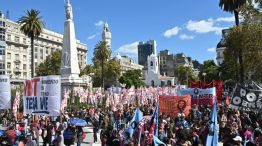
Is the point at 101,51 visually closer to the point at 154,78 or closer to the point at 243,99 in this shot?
the point at 243,99

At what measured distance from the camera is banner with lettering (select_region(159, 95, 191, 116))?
22.2 metres

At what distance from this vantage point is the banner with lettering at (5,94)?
764 inches

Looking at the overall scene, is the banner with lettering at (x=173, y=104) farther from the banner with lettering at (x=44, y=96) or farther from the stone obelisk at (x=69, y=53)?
the stone obelisk at (x=69, y=53)

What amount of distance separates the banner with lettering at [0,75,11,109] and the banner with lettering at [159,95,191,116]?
302 inches

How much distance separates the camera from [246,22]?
3070cm

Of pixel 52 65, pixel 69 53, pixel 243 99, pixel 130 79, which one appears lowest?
pixel 243 99

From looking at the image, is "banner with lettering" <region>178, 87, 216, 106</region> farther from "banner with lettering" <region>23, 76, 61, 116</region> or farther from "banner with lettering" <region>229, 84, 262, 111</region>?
"banner with lettering" <region>23, 76, 61, 116</region>

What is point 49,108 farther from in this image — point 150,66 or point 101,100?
point 150,66

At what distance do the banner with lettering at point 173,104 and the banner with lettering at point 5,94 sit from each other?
7677 mm

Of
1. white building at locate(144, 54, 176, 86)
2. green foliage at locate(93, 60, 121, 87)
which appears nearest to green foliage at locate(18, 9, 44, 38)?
green foliage at locate(93, 60, 121, 87)

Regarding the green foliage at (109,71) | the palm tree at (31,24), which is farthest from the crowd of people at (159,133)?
the green foliage at (109,71)

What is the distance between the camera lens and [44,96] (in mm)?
16516

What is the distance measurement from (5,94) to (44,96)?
3.83 m

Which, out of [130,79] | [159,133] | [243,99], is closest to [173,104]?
[159,133]
